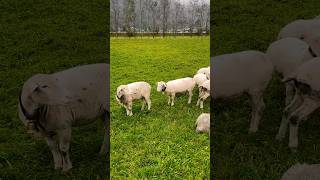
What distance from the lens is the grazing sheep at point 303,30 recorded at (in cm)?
1031

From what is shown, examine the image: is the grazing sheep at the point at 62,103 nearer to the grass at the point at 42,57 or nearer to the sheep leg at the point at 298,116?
the grass at the point at 42,57

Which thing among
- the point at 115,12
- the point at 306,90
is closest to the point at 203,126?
the point at 306,90

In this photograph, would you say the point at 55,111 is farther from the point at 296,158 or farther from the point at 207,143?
the point at 296,158

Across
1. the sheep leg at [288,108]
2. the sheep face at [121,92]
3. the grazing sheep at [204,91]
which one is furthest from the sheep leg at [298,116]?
the sheep face at [121,92]

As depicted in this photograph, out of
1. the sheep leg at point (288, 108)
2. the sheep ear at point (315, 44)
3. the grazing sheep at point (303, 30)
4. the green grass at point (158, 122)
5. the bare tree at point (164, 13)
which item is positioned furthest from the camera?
the bare tree at point (164, 13)

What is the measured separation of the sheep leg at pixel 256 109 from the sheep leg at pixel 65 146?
12.1 feet

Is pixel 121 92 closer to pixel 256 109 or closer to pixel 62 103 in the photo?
pixel 256 109

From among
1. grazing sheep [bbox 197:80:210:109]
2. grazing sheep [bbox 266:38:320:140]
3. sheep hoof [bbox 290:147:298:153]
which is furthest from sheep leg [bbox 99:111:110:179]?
sheep hoof [bbox 290:147:298:153]

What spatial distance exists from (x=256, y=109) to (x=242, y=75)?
878mm

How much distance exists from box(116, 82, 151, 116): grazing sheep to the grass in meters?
1.27

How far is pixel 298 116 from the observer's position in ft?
26.9

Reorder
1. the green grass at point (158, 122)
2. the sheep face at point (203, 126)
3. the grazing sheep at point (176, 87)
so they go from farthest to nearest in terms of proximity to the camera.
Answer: the grazing sheep at point (176, 87), the sheep face at point (203, 126), the green grass at point (158, 122)

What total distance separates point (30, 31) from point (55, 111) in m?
12.1

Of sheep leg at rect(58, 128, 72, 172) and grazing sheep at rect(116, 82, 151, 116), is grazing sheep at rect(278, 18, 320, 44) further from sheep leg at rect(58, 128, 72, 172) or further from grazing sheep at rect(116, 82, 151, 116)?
sheep leg at rect(58, 128, 72, 172)
